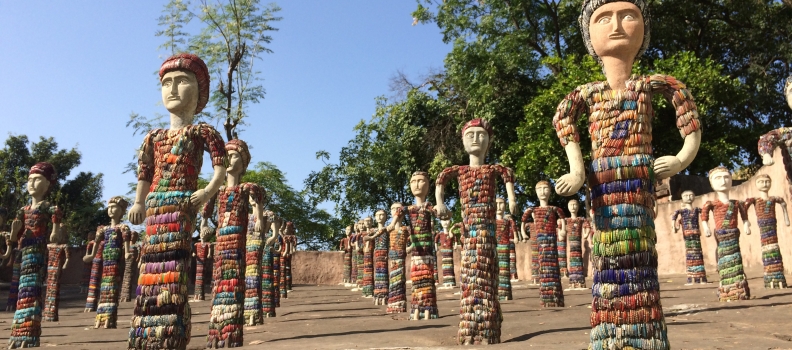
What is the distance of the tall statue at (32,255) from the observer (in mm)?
7578

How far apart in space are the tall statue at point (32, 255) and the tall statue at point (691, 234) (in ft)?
36.4

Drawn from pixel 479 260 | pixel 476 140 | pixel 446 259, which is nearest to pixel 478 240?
pixel 479 260

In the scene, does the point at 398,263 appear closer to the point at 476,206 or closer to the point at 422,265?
the point at 422,265

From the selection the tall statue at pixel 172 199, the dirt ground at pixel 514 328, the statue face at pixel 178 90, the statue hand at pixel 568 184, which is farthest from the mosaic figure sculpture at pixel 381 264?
the statue hand at pixel 568 184

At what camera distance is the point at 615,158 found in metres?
4.52

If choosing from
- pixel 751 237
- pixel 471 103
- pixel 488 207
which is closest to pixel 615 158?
pixel 488 207

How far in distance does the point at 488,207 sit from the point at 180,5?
22.1 meters

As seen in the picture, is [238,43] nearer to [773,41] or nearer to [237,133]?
→ [237,133]

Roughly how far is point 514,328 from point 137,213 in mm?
4548

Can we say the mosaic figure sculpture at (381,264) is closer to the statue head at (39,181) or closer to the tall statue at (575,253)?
the tall statue at (575,253)

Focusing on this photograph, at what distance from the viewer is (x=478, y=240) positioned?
6859 millimetres

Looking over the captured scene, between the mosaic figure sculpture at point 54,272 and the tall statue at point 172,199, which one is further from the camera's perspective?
the mosaic figure sculpture at point 54,272

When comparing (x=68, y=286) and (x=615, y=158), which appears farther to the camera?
(x=68, y=286)

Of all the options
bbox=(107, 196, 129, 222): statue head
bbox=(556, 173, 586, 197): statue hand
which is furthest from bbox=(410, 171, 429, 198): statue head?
bbox=(107, 196, 129, 222): statue head
